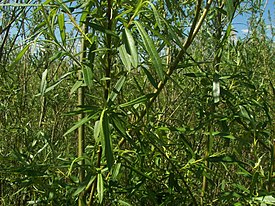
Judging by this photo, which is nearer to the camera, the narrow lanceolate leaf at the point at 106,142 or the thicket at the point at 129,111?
the narrow lanceolate leaf at the point at 106,142

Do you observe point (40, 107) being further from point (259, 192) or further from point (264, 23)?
point (264, 23)

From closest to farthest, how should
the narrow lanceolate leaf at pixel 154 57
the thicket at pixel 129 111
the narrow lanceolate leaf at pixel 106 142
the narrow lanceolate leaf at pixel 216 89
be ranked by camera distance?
the narrow lanceolate leaf at pixel 154 57
the narrow lanceolate leaf at pixel 106 142
the thicket at pixel 129 111
the narrow lanceolate leaf at pixel 216 89

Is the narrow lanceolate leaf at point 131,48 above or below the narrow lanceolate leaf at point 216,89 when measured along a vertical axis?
above

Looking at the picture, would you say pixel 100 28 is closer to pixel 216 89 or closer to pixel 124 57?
pixel 124 57

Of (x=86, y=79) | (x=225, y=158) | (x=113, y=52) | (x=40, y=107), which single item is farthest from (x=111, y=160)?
(x=40, y=107)

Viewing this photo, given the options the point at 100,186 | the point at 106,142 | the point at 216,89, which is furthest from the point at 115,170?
the point at 216,89

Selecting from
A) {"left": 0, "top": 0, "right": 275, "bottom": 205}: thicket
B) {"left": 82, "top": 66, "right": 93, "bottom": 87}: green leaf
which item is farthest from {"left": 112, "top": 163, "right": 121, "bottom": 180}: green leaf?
{"left": 82, "top": 66, "right": 93, "bottom": 87}: green leaf

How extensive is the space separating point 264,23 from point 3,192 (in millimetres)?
2379

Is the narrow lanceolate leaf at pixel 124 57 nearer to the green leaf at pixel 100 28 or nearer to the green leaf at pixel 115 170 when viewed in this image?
the green leaf at pixel 100 28

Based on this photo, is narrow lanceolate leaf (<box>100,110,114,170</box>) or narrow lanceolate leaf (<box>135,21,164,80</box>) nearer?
narrow lanceolate leaf (<box>135,21,164,80</box>)

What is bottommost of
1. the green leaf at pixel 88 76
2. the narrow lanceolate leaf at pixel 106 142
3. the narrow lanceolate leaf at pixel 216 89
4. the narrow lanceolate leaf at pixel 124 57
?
the narrow lanceolate leaf at pixel 106 142

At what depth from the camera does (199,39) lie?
110 inches

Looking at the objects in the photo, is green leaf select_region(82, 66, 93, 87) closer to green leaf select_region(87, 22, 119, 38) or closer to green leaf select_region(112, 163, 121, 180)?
green leaf select_region(87, 22, 119, 38)

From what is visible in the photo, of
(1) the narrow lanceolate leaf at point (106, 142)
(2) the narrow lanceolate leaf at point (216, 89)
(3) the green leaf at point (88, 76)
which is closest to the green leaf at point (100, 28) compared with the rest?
(3) the green leaf at point (88, 76)
